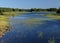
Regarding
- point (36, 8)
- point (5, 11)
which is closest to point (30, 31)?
point (36, 8)

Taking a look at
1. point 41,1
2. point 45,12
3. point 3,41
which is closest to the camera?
point 3,41

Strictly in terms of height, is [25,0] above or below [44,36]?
above

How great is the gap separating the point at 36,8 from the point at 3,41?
1283 millimetres

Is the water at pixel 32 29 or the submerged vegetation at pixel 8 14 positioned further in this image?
the submerged vegetation at pixel 8 14

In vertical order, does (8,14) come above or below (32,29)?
above

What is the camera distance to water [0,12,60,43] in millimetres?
3409

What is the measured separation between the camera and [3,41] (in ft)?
10.9

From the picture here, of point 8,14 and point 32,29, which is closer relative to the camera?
point 32,29

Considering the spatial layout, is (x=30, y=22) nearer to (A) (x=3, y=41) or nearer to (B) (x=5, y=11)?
(B) (x=5, y=11)

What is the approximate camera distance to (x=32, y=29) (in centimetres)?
397

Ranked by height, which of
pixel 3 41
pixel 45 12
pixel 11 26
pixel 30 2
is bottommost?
pixel 3 41

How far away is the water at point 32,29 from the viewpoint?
3.41 meters

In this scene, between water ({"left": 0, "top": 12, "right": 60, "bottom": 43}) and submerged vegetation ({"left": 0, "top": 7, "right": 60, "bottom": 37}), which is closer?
water ({"left": 0, "top": 12, "right": 60, "bottom": 43})

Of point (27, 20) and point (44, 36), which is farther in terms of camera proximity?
point (27, 20)
